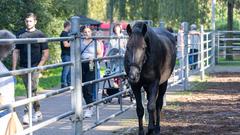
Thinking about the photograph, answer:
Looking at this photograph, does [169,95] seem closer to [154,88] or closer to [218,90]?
[218,90]

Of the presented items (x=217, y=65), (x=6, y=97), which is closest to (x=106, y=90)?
(x=6, y=97)

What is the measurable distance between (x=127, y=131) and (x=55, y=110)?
125 inches

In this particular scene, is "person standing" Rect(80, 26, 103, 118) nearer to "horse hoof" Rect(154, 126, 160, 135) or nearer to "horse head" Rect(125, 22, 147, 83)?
"horse head" Rect(125, 22, 147, 83)

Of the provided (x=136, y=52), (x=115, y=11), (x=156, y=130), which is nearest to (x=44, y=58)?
(x=156, y=130)

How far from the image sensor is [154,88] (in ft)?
32.7

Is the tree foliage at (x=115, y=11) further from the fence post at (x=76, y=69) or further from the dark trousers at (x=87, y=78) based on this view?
the fence post at (x=76, y=69)

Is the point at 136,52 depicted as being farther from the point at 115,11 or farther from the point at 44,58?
the point at 115,11

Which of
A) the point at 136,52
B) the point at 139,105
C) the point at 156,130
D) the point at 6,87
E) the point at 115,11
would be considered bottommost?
the point at 156,130

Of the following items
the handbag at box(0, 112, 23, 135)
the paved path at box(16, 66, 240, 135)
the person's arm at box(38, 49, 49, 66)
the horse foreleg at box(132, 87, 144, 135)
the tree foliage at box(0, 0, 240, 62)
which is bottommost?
the paved path at box(16, 66, 240, 135)

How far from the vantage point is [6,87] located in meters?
6.08

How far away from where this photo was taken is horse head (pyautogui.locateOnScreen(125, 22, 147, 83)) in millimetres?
9148

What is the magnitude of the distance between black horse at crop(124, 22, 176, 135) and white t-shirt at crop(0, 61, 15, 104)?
3173 mm

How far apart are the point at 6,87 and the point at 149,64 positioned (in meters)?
3.97

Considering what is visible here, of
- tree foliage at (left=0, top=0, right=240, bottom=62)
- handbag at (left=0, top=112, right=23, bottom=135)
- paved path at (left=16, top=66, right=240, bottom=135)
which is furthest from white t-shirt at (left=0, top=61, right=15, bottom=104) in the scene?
tree foliage at (left=0, top=0, right=240, bottom=62)
